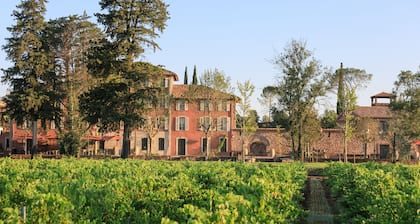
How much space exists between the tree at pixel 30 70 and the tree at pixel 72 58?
4.89 feet

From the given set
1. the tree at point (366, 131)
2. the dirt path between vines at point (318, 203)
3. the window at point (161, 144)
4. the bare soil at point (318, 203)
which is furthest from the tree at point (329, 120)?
the dirt path between vines at point (318, 203)

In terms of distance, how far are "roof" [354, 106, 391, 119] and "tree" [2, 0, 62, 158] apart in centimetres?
2942

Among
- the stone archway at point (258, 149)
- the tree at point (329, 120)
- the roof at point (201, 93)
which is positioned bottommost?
the stone archway at point (258, 149)

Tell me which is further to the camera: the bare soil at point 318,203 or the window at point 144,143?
the window at point 144,143

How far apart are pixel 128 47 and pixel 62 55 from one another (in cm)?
1041

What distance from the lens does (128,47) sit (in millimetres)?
36969

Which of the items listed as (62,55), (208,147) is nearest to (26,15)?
(62,55)

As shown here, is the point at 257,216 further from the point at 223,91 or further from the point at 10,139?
the point at 10,139

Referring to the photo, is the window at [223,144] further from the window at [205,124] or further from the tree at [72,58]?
the tree at [72,58]

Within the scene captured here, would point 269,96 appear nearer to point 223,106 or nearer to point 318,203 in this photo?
point 223,106

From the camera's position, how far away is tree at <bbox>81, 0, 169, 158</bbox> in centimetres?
3634

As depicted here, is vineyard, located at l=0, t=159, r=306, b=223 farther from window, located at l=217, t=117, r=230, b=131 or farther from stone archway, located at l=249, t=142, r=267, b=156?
window, located at l=217, t=117, r=230, b=131

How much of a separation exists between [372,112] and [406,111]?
431 inches

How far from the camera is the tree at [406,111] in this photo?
144 ft
